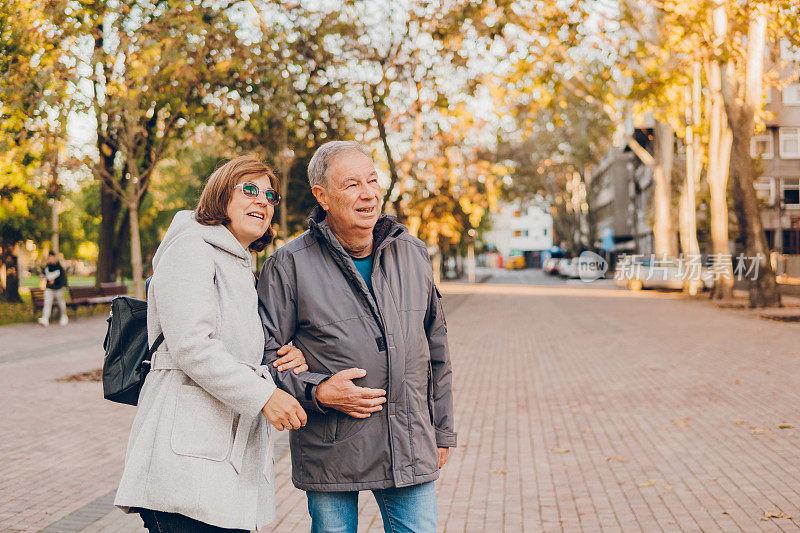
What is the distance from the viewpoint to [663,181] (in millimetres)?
33812

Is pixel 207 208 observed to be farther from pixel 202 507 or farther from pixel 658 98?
pixel 658 98

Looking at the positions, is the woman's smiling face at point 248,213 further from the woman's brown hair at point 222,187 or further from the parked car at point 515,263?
the parked car at point 515,263

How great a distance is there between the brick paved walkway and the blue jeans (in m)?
2.06

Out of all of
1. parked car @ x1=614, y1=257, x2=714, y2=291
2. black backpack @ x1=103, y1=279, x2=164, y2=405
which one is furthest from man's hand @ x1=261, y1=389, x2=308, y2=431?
parked car @ x1=614, y1=257, x2=714, y2=291

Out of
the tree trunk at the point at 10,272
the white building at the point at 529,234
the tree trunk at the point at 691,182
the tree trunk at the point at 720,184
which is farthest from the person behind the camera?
the white building at the point at 529,234

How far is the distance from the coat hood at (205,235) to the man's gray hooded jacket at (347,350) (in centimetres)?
21

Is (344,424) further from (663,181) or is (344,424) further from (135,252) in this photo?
(663,181)

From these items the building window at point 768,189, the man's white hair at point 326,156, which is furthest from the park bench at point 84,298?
the building window at point 768,189

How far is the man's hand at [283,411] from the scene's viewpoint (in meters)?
2.54

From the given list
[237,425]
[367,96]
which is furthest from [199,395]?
[367,96]

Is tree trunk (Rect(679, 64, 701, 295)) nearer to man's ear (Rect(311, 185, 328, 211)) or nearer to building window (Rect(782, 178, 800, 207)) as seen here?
man's ear (Rect(311, 185, 328, 211))

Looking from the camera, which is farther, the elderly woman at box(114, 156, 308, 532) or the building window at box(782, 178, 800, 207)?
the building window at box(782, 178, 800, 207)

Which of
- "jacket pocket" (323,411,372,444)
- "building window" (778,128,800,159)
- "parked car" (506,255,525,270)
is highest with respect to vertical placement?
"building window" (778,128,800,159)

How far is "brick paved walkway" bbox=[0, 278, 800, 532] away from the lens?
5.13 m
